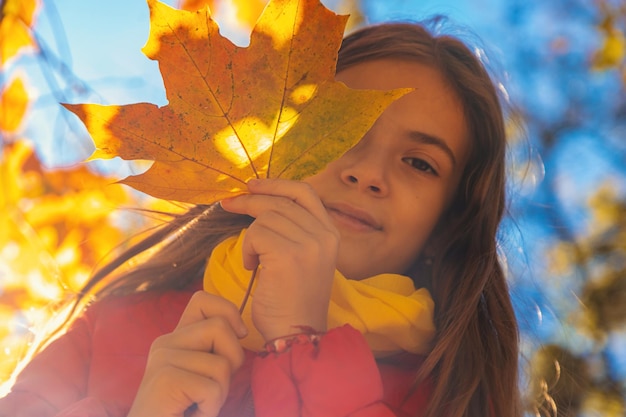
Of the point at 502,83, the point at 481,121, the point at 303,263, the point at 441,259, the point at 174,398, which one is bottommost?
the point at 174,398

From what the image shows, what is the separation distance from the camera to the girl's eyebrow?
1.19 meters

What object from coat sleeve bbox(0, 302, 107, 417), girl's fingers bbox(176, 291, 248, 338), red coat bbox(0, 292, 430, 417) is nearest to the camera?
girl's fingers bbox(176, 291, 248, 338)

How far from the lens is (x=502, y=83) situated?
1568mm

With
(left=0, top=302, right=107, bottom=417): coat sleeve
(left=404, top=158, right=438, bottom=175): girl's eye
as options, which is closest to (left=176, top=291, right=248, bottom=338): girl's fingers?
(left=0, top=302, right=107, bottom=417): coat sleeve

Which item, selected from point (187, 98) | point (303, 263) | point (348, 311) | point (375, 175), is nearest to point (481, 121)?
point (375, 175)

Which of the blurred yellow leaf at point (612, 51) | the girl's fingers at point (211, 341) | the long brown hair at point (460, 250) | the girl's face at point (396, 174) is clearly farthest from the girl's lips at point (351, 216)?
the blurred yellow leaf at point (612, 51)

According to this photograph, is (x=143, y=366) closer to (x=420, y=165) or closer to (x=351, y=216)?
(x=351, y=216)

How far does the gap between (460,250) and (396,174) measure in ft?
1.06

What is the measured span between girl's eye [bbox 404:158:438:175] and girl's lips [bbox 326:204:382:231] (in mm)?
146

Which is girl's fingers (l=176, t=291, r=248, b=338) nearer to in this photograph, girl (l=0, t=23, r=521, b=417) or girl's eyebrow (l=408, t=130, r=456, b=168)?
girl (l=0, t=23, r=521, b=417)

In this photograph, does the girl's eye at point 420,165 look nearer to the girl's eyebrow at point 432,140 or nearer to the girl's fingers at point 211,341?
the girl's eyebrow at point 432,140

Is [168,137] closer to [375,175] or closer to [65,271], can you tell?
[375,175]

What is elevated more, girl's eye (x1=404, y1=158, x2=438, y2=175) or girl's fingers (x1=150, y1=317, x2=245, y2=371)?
girl's eye (x1=404, y1=158, x2=438, y2=175)

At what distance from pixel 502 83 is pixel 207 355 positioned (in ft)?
3.79
